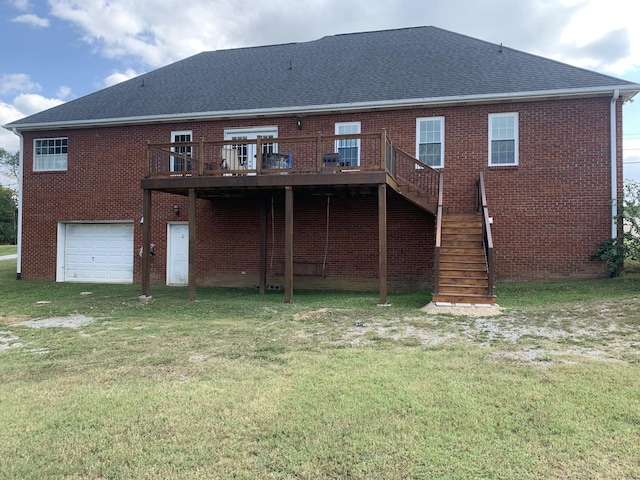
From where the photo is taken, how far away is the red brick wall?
11.3 meters

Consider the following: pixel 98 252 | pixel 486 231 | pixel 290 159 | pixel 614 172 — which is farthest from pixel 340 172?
pixel 98 252

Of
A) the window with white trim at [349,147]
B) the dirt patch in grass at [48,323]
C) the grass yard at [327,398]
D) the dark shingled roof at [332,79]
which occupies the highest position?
the dark shingled roof at [332,79]

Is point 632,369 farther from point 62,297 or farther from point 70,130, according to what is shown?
point 70,130

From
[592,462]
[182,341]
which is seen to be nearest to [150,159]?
[182,341]

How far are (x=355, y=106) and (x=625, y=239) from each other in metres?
7.62

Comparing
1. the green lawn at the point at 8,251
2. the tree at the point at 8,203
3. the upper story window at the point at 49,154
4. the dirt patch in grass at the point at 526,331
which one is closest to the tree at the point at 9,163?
the tree at the point at 8,203

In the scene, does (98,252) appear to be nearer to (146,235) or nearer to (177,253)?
(177,253)

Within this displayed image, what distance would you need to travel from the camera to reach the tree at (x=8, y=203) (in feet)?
140

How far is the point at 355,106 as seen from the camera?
12.2 meters

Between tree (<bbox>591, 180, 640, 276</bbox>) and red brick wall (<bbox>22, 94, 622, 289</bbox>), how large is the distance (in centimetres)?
28

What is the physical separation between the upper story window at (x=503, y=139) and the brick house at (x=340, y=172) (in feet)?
0.12

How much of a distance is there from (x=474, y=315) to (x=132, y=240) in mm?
10942

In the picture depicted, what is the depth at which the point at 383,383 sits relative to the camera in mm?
4094

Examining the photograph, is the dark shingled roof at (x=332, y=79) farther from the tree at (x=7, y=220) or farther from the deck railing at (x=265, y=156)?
the tree at (x=7, y=220)
